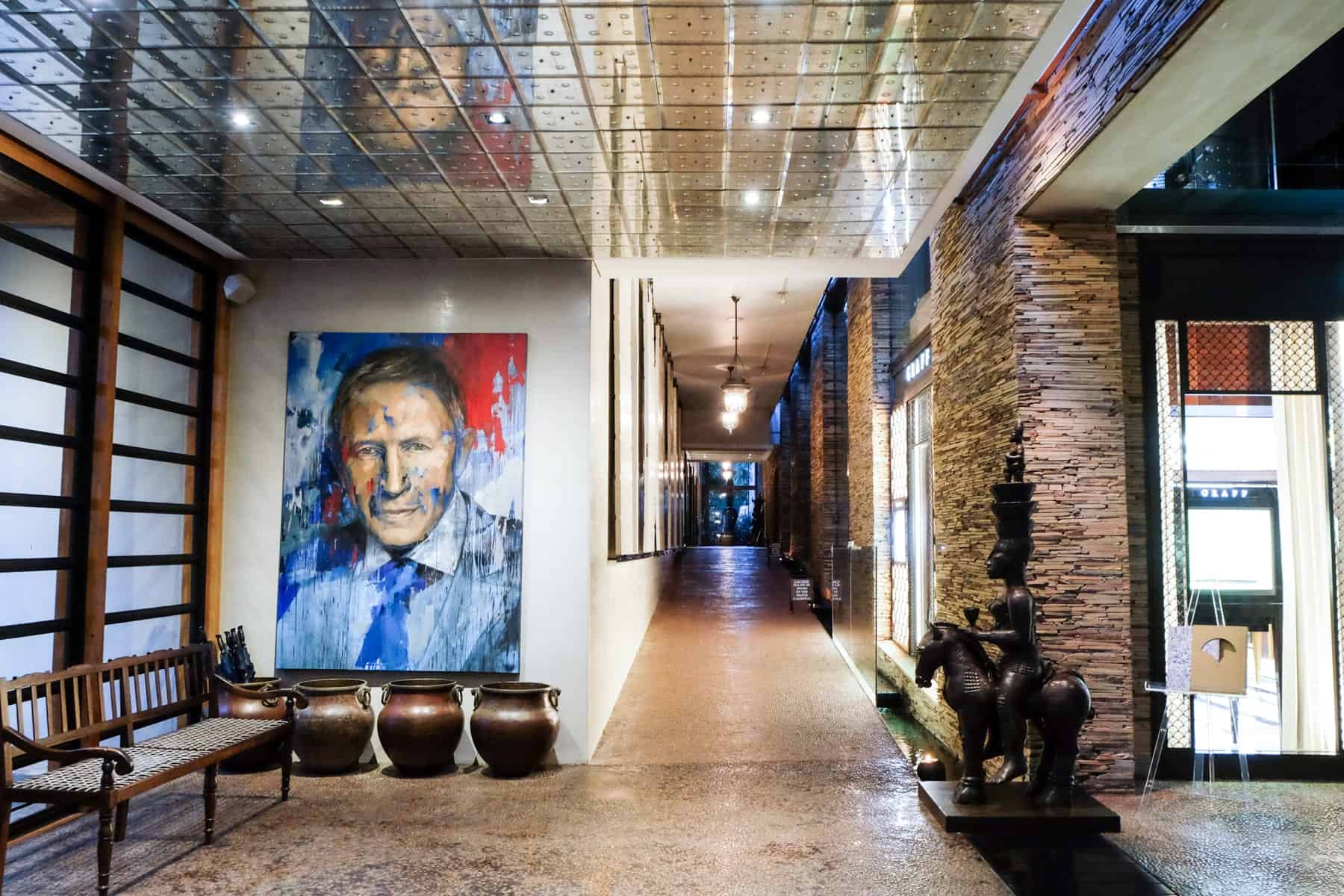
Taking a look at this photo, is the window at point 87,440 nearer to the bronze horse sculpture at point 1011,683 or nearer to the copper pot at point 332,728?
the copper pot at point 332,728

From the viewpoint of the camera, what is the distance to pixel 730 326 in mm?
12398

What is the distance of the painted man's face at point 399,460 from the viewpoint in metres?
5.54

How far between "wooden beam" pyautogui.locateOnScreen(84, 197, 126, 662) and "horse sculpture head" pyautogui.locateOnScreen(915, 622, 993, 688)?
3902mm

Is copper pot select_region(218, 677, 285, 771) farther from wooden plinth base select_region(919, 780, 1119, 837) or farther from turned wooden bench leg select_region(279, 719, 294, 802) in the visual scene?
wooden plinth base select_region(919, 780, 1119, 837)

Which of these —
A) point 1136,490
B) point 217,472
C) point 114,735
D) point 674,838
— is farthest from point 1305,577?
point 217,472

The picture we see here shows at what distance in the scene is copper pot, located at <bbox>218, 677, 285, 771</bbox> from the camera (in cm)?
491

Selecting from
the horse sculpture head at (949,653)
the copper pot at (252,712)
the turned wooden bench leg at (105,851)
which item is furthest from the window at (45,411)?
the horse sculpture head at (949,653)

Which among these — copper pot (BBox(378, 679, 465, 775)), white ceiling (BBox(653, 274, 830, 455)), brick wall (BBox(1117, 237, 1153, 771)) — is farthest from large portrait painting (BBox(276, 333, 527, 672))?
brick wall (BBox(1117, 237, 1153, 771))

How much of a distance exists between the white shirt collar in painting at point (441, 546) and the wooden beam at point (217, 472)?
91cm

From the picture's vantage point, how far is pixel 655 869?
3.75 m

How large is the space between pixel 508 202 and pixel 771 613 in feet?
30.7

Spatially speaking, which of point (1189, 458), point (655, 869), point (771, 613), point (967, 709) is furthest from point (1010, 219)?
point (771, 613)

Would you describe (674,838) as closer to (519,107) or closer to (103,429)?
(519,107)

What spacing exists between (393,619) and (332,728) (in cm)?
71
